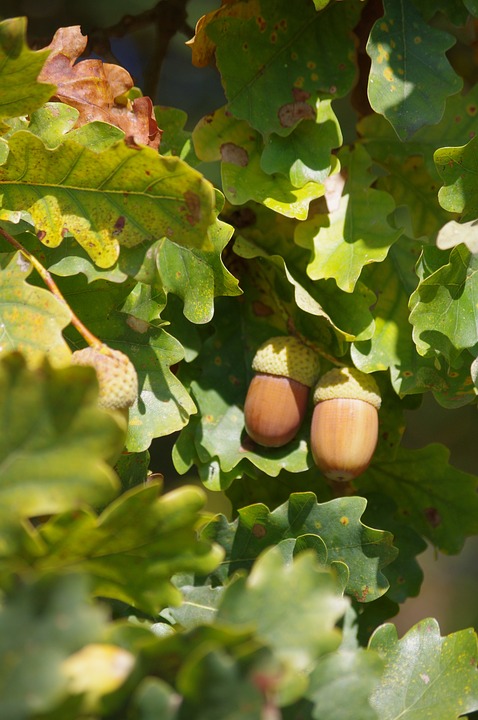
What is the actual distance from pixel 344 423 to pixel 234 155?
369mm

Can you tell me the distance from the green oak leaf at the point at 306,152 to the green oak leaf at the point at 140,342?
24 cm

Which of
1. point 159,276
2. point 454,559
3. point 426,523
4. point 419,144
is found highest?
point 159,276

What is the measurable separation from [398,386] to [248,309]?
0.25 m

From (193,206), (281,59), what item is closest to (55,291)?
(193,206)

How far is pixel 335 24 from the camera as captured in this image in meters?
1.12

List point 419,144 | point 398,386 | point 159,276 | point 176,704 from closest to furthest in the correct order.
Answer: point 176,704 < point 159,276 < point 398,386 < point 419,144

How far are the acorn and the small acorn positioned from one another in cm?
3

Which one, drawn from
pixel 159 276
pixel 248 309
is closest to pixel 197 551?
pixel 159 276

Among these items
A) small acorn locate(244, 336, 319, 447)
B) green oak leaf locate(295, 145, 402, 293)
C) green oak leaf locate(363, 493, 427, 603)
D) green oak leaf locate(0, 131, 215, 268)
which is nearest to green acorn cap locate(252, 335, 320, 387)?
small acorn locate(244, 336, 319, 447)

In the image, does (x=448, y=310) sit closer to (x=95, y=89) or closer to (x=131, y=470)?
(x=131, y=470)

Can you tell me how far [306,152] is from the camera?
1047 mm

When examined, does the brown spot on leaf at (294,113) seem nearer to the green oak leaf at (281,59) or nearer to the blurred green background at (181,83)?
the green oak leaf at (281,59)

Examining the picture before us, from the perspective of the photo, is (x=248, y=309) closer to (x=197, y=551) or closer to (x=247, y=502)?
(x=247, y=502)

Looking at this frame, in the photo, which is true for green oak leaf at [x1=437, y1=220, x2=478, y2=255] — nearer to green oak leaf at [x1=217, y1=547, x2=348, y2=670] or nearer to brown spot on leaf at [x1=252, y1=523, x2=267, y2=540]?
A: brown spot on leaf at [x1=252, y1=523, x2=267, y2=540]
